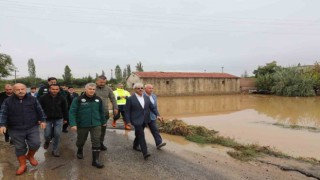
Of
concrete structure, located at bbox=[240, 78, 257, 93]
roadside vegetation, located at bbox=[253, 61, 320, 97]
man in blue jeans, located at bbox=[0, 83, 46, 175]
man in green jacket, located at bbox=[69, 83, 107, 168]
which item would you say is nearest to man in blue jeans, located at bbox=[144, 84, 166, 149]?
man in green jacket, located at bbox=[69, 83, 107, 168]

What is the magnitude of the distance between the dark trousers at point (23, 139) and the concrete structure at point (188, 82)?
31684mm

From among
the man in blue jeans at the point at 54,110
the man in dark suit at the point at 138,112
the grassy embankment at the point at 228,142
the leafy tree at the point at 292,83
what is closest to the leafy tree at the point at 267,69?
the leafy tree at the point at 292,83

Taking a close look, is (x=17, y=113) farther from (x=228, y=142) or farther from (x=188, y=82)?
(x=188, y=82)

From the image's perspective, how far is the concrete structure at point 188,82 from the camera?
38.1 m

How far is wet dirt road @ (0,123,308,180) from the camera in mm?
5391

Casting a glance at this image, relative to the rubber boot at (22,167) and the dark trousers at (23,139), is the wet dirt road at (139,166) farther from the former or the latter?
the dark trousers at (23,139)

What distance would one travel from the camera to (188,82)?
131 feet

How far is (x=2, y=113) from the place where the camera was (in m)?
5.26

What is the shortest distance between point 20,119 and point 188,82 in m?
35.2

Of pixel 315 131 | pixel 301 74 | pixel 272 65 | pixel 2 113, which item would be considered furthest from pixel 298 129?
pixel 272 65

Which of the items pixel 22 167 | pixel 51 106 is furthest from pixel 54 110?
pixel 22 167

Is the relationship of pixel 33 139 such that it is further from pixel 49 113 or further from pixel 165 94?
pixel 165 94

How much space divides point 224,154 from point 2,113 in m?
5.51

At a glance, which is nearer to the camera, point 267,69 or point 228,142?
point 228,142
